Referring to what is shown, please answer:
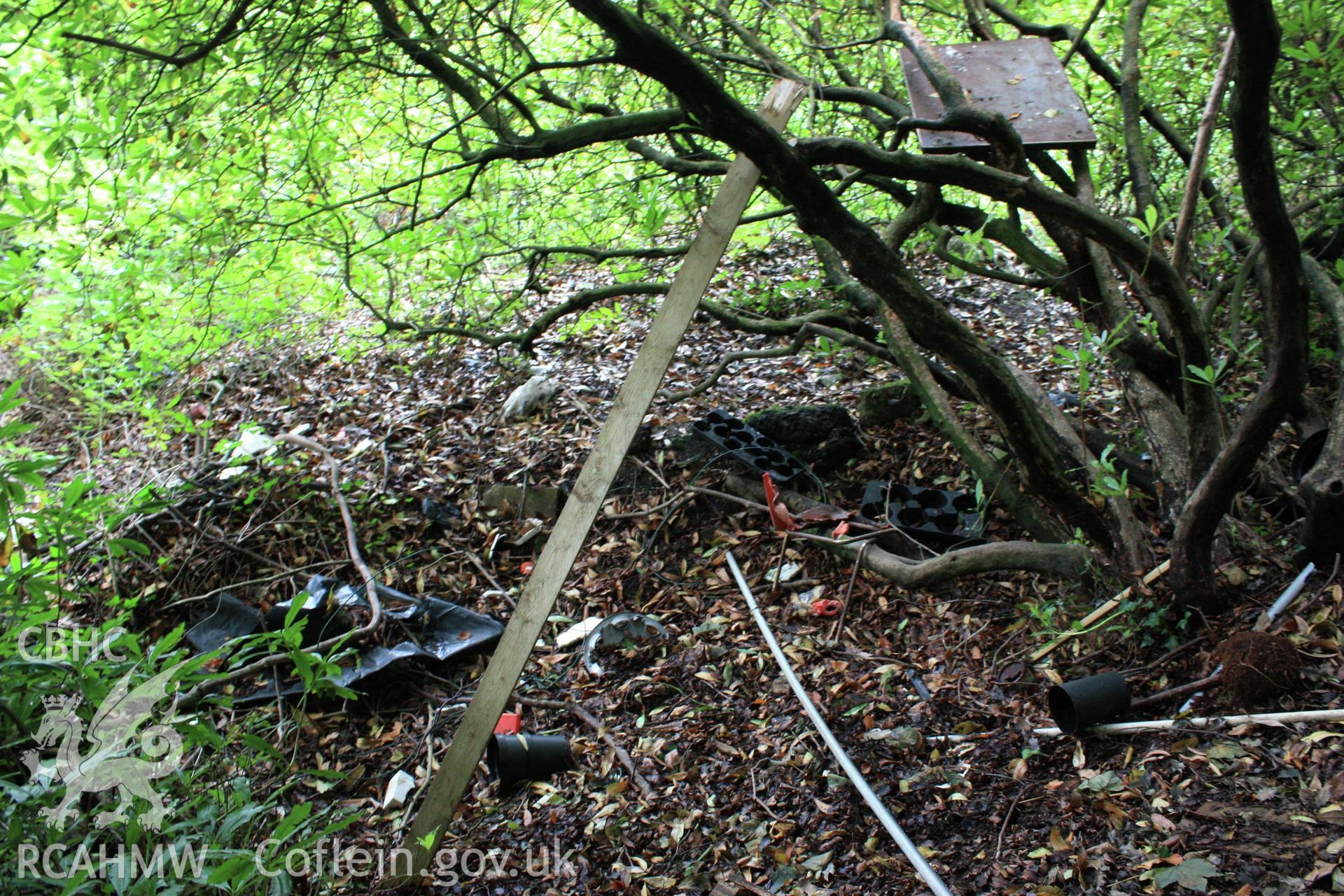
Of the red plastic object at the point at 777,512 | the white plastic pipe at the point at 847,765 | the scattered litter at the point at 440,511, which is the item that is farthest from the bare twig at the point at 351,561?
the red plastic object at the point at 777,512

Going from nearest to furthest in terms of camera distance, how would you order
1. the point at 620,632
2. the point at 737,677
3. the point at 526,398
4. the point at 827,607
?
the point at 737,677 < the point at 827,607 < the point at 620,632 < the point at 526,398

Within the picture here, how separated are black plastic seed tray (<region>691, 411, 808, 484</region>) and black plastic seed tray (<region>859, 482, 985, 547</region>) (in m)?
0.51

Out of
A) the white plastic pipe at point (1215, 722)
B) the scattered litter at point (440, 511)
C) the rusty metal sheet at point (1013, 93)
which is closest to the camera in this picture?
the white plastic pipe at point (1215, 722)

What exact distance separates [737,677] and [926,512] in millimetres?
1437

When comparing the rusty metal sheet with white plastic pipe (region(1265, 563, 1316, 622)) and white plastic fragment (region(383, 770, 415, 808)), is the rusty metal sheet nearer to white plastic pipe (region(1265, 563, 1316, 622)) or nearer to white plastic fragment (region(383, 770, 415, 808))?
white plastic pipe (region(1265, 563, 1316, 622))

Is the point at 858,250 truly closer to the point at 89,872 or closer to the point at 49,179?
the point at 89,872

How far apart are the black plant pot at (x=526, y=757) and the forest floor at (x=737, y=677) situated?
0.08 metres

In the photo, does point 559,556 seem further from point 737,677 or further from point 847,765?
point 737,677

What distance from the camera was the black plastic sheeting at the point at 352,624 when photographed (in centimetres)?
413

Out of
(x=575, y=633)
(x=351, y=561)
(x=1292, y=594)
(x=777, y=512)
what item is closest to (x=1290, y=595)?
(x=1292, y=594)

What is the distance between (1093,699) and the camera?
107 inches

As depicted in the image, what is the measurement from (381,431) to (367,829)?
3.50 meters

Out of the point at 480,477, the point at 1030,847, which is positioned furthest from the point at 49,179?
the point at 1030,847

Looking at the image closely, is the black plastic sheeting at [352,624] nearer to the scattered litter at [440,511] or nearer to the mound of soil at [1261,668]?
the scattered litter at [440,511]
